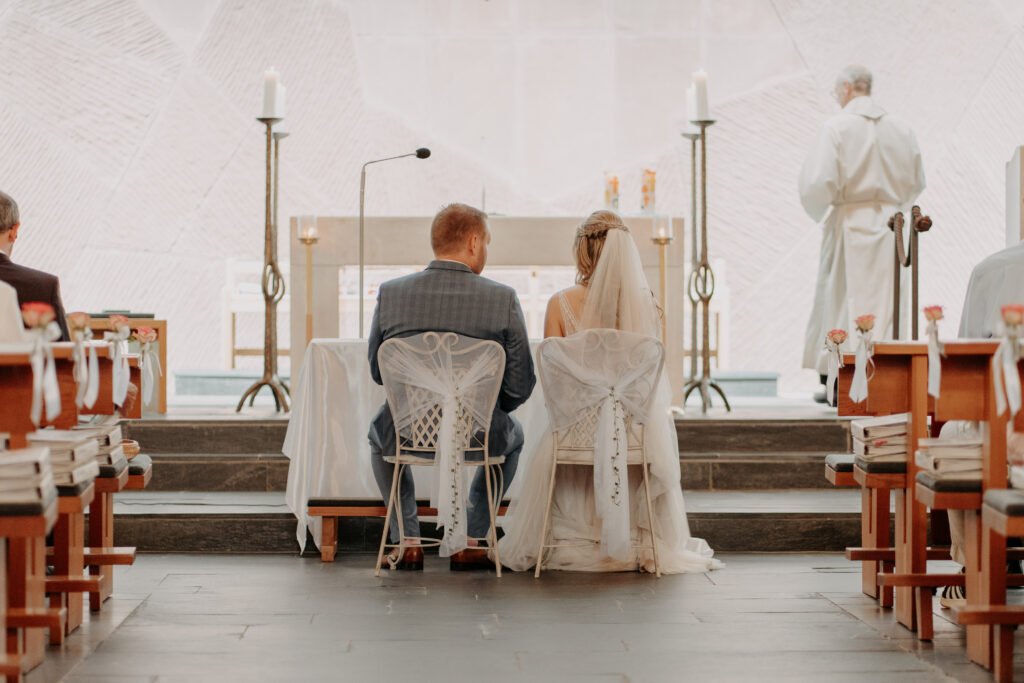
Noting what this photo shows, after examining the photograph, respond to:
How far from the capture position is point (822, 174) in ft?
23.1

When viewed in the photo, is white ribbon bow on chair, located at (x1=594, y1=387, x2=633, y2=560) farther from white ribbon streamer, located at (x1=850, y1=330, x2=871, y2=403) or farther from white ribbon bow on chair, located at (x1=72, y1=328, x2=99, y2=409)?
white ribbon bow on chair, located at (x1=72, y1=328, x2=99, y2=409)

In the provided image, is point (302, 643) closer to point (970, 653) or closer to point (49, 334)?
point (49, 334)

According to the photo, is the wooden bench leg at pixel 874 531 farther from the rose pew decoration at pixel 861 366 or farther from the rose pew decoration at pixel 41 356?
the rose pew decoration at pixel 41 356

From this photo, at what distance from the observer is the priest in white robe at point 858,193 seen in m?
7.03

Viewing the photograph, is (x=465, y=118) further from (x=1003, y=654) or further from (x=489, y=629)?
(x=1003, y=654)

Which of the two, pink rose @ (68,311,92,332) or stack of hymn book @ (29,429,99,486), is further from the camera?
stack of hymn book @ (29,429,99,486)

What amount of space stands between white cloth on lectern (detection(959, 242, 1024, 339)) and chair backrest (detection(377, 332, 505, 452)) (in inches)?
61.5

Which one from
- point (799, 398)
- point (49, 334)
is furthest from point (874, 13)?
point (49, 334)

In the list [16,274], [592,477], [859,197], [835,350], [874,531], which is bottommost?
[874,531]

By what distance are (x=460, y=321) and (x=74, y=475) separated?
1555 millimetres

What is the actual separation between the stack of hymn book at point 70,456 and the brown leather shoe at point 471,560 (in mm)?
1583

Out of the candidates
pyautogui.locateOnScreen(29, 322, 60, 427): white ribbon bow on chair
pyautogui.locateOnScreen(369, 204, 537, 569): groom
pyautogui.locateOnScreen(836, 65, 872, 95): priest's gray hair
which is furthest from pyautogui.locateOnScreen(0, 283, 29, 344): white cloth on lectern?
pyautogui.locateOnScreen(836, 65, 872, 95): priest's gray hair

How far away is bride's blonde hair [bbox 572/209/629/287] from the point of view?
15.6 ft

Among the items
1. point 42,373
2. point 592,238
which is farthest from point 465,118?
point 42,373
